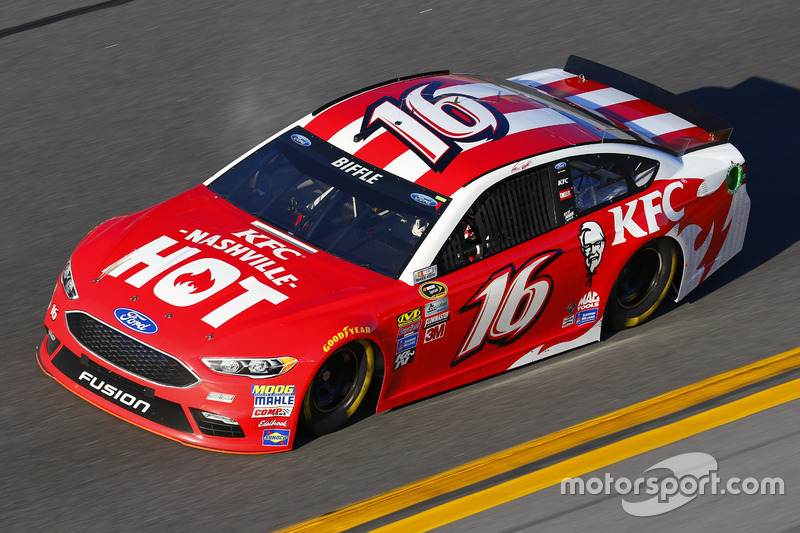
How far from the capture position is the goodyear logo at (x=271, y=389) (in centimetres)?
545

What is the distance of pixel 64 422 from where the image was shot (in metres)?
5.91

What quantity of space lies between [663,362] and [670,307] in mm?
848

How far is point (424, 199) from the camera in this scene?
246 inches

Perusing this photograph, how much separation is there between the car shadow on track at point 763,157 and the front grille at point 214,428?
3.64 meters

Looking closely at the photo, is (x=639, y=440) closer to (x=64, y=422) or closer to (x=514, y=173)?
(x=514, y=173)

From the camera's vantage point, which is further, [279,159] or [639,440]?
[279,159]

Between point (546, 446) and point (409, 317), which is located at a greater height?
point (409, 317)

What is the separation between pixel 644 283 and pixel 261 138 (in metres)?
3.89

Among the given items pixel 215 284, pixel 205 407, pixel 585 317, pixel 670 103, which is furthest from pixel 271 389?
pixel 670 103

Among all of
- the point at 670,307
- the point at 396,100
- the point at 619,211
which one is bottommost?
the point at 670,307

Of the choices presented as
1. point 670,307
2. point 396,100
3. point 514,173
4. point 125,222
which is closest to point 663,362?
point 670,307

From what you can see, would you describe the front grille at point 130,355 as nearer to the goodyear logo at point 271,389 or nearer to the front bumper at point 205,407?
the front bumper at point 205,407

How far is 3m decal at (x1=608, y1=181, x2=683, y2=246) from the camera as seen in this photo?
6.80 m

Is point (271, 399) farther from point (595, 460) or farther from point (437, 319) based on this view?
point (595, 460)
